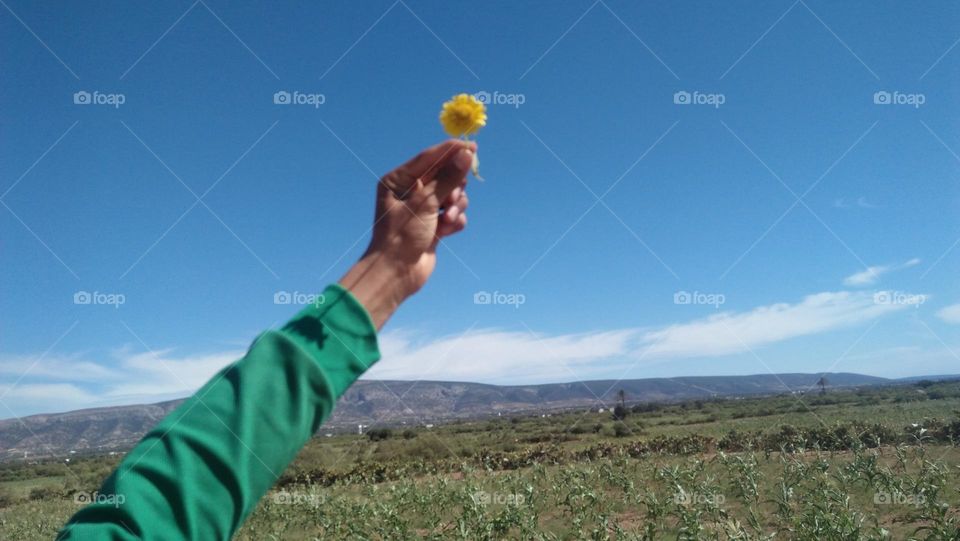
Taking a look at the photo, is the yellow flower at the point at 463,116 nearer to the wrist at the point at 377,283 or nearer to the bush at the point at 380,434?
the wrist at the point at 377,283

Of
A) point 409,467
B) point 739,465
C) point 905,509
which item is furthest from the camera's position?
point 409,467

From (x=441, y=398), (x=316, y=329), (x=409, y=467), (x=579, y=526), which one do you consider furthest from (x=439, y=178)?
(x=441, y=398)

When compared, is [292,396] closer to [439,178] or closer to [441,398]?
[439,178]

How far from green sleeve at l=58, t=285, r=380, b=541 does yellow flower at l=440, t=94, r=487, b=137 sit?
32cm

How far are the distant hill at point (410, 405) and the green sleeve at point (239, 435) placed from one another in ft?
0.25

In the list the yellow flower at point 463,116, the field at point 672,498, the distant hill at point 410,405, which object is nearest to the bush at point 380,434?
the distant hill at point 410,405

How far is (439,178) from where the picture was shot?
837 millimetres

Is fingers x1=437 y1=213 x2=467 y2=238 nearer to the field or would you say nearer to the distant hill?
the distant hill

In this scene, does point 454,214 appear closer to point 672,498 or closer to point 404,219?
point 404,219

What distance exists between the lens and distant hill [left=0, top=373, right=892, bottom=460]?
4166 cm

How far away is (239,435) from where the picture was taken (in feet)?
2.58

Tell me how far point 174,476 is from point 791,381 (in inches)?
→ 6099

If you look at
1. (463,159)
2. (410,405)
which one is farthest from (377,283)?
(410,405)

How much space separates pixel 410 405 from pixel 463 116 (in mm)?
93562
